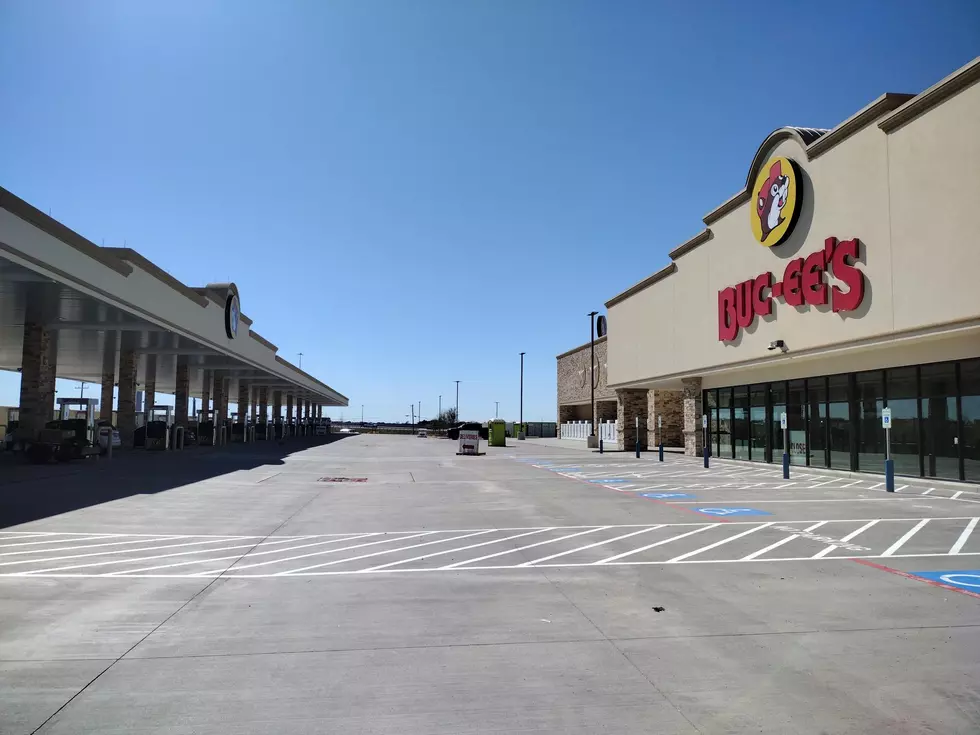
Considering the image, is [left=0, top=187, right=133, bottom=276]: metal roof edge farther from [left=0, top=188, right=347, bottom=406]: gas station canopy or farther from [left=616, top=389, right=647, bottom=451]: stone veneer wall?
[left=616, top=389, right=647, bottom=451]: stone veneer wall

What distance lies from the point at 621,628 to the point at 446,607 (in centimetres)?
188

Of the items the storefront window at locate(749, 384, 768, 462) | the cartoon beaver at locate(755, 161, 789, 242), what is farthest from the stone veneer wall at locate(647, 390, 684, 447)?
the cartoon beaver at locate(755, 161, 789, 242)

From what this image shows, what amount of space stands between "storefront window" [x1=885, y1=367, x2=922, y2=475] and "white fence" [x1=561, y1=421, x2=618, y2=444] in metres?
29.1

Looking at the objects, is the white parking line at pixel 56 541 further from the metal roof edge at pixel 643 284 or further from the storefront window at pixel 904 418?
the metal roof edge at pixel 643 284

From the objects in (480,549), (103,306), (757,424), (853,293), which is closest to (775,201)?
(853,293)

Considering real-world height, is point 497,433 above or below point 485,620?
above

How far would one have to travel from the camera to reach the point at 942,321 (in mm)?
18469

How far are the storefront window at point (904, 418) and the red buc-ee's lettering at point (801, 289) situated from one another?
9.64 feet

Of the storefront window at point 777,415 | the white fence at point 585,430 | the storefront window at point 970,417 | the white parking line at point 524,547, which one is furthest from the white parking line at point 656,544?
the white fence at point 585,430

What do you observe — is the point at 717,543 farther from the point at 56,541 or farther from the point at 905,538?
the point at 56,541

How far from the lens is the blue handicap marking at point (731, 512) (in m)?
14.8

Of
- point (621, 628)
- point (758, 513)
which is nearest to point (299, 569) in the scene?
point (621, 628)

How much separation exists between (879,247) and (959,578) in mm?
14858

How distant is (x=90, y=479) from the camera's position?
2073 centimetres
